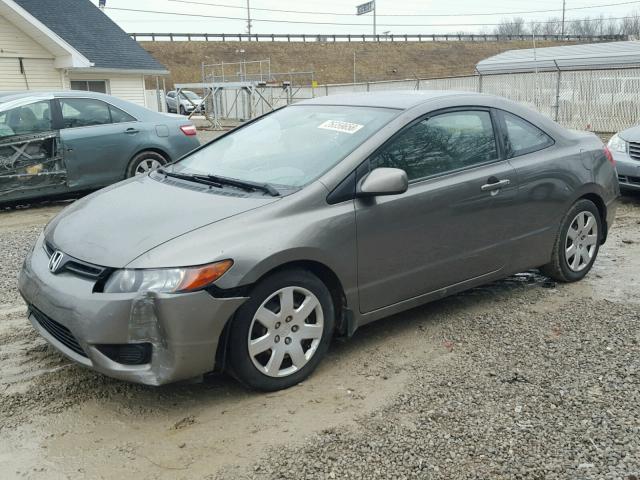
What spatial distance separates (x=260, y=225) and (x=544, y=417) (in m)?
1.75

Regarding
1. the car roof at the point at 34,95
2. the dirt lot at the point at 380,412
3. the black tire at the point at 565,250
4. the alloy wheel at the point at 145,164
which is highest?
the car roof at the point at 34,95

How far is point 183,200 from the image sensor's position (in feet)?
12.2

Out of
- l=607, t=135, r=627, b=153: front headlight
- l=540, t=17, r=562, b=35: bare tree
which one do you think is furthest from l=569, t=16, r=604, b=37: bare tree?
l=607, t=135, r=627, b=153: front headlight

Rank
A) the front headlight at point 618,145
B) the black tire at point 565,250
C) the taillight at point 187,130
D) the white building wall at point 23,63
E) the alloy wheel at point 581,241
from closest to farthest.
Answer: the black tire at point 565,250 → the alloy wheel at point 581,241 → the front headlight at point 618,145 → the taillight at point 187,130 → the white building wall at point 23,63

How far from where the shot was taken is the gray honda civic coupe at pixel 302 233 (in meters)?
3.15

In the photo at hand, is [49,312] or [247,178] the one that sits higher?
[247,178]

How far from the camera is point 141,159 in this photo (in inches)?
358

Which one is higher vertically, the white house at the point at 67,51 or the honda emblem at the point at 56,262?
the white house at the point at 67,51

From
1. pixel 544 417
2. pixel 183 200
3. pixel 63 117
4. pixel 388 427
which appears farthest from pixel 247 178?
pixel 63 117

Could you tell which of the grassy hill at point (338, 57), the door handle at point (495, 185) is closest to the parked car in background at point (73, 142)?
the door handle at point (495, 185)

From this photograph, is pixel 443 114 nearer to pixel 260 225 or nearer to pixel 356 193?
pixel 356 193

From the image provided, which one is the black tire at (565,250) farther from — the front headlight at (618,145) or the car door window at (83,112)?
the car door window at (83,112)

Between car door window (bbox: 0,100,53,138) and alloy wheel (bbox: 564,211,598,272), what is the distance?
657 cm

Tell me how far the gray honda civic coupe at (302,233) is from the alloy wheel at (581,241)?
2 cm
